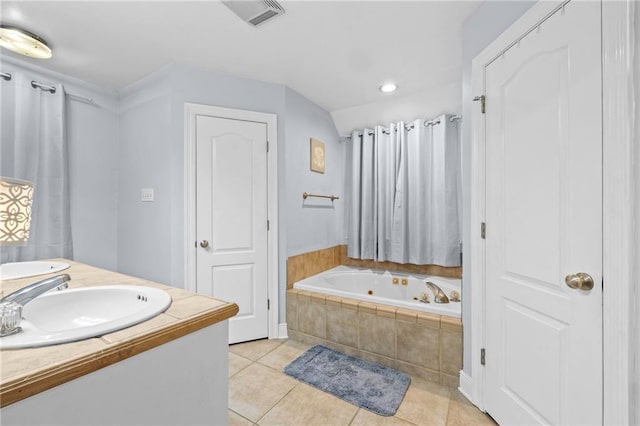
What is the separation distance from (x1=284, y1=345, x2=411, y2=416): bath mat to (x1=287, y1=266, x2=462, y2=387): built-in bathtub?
3.9 inches

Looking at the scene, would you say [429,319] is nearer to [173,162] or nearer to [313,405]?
[313,405]

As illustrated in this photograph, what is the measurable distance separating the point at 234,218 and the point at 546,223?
2.19 metres

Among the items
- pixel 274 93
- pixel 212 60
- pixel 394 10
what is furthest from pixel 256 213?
pixel 394 10

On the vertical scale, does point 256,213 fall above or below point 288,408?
above

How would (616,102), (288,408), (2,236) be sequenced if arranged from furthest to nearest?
(288,408) → (616,102) → (2,236)

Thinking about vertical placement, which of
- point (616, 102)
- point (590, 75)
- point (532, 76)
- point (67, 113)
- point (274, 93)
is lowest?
point (616, 102)

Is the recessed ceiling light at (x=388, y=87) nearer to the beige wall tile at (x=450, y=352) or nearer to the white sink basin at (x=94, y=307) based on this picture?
the beige wall tile at (x=450, y=352)

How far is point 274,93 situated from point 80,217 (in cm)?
217

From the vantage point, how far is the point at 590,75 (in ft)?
Result: 3.50

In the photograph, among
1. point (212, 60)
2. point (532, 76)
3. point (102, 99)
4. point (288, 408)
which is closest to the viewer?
point (532, 76)

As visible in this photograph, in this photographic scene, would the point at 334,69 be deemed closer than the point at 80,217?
Yes

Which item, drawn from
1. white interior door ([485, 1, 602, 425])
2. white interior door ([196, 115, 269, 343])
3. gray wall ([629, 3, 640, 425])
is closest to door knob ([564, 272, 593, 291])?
white interior door ([485, 1, 602, 425])

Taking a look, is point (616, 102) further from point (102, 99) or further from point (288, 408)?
point (102, 99)

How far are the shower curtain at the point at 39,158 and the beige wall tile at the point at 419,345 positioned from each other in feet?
9.50
